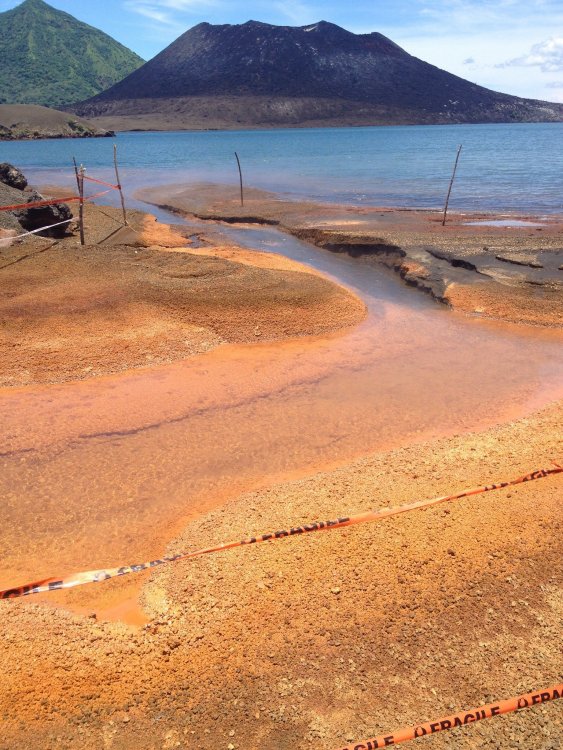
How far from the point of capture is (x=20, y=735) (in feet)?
12.3

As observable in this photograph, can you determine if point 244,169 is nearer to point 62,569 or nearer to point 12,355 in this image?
point 12,355

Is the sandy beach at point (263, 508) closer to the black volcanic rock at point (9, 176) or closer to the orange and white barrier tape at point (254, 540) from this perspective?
the orange and white barrier tape at point (254, 540)

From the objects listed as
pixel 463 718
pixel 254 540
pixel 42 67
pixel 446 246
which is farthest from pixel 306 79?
pixel 463 718

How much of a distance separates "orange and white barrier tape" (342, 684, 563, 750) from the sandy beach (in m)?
0.11

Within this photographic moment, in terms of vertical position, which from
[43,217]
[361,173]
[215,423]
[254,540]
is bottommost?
[215,423]

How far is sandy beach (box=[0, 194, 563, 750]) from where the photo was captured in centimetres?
396

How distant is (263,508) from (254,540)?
107 cm

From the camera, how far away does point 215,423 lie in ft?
28.3

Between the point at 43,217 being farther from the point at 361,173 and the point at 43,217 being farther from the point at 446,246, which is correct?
the point at 361,173

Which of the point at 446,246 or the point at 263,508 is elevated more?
the point at 446,246

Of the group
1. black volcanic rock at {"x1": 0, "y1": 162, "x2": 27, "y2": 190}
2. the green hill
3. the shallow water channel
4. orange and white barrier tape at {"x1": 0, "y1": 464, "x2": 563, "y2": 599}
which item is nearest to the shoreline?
the shallow water channel

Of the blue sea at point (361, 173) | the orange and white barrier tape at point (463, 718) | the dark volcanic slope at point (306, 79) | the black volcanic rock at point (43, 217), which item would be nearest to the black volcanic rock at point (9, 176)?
the black volcanic rock at point (43, 217)

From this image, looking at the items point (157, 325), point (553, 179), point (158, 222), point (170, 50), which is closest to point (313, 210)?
point (158, 222)

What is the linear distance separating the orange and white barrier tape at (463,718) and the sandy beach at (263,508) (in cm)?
11
